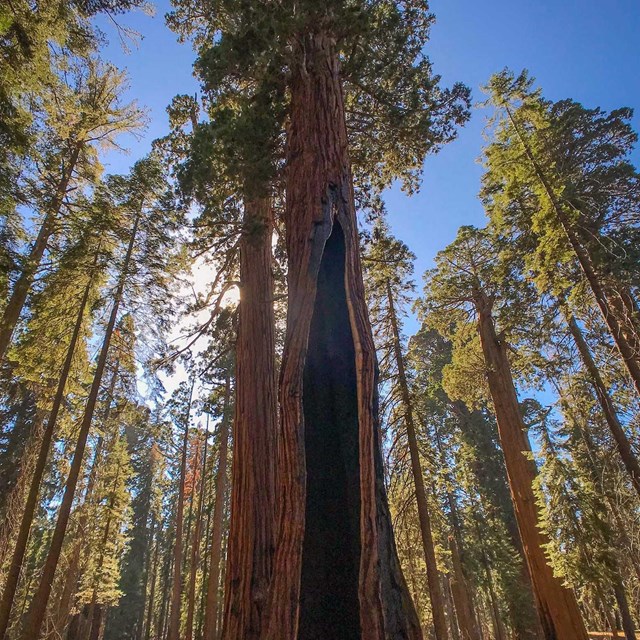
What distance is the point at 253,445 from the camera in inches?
189

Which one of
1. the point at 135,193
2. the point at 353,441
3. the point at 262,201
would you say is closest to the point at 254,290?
the point at 262,201

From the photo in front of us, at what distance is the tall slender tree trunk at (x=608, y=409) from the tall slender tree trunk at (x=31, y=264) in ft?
37.4

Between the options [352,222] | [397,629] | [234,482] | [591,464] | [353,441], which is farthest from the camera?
[591,464]

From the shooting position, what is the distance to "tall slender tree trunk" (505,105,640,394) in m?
6.92

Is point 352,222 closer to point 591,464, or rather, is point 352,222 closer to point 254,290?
point 254,290

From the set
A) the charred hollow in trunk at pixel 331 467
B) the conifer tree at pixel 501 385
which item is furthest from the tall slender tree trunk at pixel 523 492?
the charred hollow in trunk at pixel 331 467

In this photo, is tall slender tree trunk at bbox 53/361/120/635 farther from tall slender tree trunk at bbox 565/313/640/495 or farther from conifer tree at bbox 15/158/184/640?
tall slender tree trunk at bbox 565/313/640/495

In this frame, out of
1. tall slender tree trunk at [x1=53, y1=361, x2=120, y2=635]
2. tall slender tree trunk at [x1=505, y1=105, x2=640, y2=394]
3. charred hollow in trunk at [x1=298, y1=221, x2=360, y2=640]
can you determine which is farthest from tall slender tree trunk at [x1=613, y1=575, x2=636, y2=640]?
tall slender tree trunk at [x1=53, y1=361, x2=120, y2=635]

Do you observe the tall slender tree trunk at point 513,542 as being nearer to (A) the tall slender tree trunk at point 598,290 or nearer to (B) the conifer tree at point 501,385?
(B) the conifer tree at point 501,385

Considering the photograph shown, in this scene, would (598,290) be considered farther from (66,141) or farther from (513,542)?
(513,542)

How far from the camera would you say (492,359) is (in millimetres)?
11852

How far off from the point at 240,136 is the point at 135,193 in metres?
7.97

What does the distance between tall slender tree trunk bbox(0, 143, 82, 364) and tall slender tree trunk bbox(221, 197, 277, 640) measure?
5.49m

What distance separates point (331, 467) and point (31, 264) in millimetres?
8272
